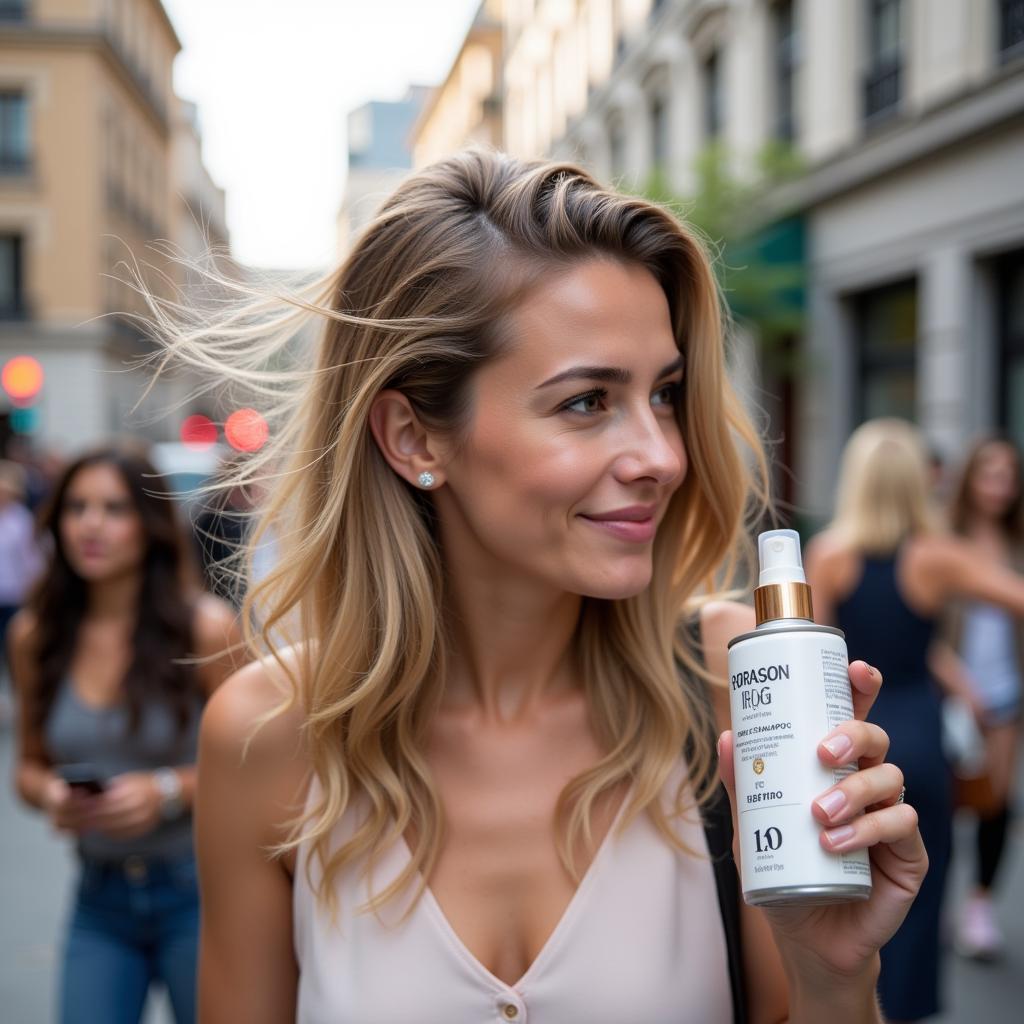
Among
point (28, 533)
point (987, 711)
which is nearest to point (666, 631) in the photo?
point (987, 711)

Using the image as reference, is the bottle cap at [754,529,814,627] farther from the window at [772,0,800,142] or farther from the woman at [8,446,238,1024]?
the window at [772,0,800,142]

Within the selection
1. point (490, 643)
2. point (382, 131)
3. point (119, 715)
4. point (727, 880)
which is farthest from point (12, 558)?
point (382, 131)

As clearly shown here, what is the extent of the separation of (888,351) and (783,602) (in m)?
12.5

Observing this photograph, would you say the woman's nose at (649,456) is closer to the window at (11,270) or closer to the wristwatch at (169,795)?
the wristwatch at (169,795)

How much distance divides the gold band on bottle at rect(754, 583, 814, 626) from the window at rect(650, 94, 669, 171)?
1990cm

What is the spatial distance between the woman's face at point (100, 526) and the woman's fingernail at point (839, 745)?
113 inches

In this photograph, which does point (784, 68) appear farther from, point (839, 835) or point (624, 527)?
point (839, 835)

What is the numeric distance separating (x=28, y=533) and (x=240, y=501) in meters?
2.74

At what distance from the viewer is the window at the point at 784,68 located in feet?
49.2

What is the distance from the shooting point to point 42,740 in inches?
141

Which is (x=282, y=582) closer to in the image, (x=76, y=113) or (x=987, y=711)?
(x=987, y=711)

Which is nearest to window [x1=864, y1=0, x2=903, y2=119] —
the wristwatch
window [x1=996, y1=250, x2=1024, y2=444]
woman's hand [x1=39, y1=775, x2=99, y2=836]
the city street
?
window [x1=996, y1=250, x2=1024, y2=444]

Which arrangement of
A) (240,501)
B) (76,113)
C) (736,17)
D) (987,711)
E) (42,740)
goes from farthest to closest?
(76,113)
(736,17)
(240,501)
(987,711)
(42,740)

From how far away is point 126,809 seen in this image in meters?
3.09
